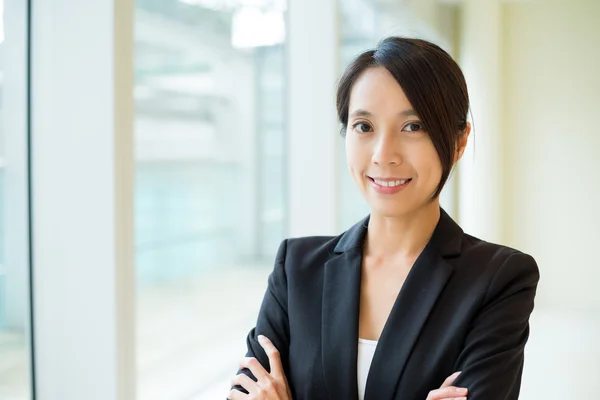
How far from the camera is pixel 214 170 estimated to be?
6039 mm

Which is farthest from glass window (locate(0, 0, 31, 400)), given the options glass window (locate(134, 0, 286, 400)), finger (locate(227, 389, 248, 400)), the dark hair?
glass window (locate(134, 0, 286, 400))

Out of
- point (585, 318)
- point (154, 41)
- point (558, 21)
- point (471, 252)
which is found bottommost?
point (585, 318)

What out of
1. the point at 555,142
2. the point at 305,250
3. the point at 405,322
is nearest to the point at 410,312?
the point at 405,322

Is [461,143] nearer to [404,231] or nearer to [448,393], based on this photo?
[404,231]

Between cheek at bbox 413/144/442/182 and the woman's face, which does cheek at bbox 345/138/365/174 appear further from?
cheek at bbox 413/144/442/182

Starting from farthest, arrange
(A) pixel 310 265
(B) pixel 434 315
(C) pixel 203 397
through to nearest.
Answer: (C) pixel 203 397
(A) pixel 310 265
(B) pixel 434 315

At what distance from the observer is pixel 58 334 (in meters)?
1.68

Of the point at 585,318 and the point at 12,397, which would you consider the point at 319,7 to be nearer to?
the point at 12,397

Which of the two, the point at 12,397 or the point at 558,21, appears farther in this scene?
the point at 558,21

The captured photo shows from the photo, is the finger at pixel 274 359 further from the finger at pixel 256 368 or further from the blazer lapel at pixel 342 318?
the blazer lapel at pixel 342 318

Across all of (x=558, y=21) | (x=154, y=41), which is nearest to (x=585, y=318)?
(x=558, y=21)

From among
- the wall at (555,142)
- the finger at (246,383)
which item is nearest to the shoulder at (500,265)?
the finger at (246,383)

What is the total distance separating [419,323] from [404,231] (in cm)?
25

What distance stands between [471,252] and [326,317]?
395 millimetres
